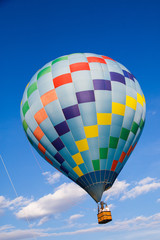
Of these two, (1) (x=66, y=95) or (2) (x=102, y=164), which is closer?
(2) (x=102, y=164)

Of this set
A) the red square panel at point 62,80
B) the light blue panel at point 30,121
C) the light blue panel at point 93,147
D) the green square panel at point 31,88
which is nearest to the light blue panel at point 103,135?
the light blue panel at point 93,147

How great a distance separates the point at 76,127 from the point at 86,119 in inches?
30.2

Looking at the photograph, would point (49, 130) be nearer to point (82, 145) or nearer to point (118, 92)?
point (82, 145)

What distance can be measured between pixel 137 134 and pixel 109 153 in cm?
295

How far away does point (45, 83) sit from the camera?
16.1 metres

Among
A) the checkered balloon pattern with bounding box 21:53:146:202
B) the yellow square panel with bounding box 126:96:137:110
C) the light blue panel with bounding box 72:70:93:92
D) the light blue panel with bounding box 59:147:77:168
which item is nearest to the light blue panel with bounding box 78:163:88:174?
the checkered balloon pattern with bounding box 21:53:146:202

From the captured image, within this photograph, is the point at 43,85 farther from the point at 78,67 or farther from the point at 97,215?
the point at 97,215

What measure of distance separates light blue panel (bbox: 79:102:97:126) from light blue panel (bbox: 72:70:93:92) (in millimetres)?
1043

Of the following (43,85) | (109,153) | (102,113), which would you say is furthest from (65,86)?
(109,153)

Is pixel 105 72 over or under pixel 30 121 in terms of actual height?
over

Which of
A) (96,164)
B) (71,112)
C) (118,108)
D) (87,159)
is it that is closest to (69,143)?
(87,159)

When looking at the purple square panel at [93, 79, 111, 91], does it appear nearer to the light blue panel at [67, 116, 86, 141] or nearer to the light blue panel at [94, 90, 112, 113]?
the light blue panel at [94, 90, 112, 113]

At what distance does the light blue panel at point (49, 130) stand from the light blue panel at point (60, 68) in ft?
10.2

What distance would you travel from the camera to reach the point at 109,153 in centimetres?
1491
